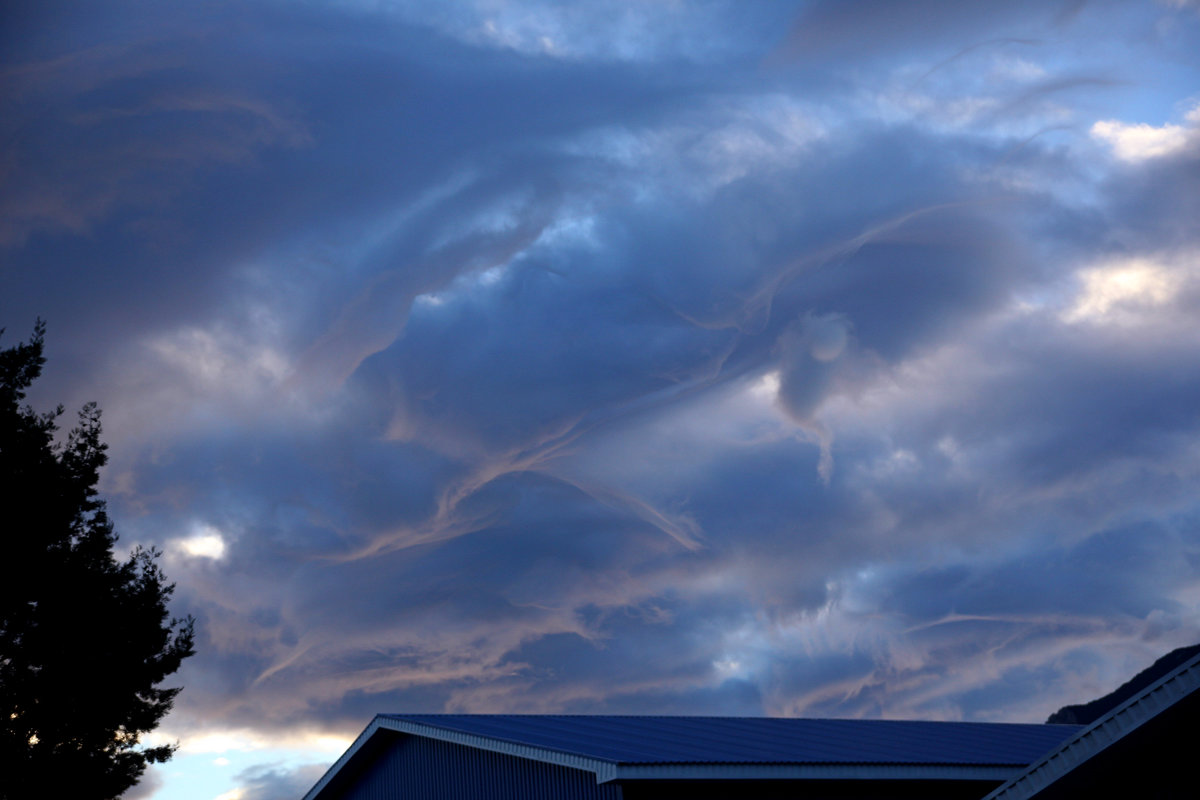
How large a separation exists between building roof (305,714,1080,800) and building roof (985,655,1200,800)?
8504mm

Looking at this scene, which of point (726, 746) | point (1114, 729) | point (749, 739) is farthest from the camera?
point (749, 739)

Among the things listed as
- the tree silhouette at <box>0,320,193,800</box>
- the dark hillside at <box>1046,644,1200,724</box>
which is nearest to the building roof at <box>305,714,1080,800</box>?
the tree silhouette at <box>0,320,193,800</box>

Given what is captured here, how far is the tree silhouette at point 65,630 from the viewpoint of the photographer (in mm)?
29938

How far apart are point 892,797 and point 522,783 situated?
389 inches

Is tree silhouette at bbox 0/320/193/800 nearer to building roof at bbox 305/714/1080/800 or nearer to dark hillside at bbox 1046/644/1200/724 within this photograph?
building roof at bbox 305/714/1080/800

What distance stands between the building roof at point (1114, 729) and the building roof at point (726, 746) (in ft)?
27.9

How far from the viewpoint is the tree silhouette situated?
29.9 m

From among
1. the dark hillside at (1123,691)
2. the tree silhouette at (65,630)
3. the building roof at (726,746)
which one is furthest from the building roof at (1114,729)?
the dark hillside at (1123,691)

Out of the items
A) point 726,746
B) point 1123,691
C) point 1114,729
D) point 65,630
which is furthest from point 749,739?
point 1123,691

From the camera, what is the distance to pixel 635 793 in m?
20.1

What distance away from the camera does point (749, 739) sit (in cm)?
2677

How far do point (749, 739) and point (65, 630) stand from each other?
22.5 m

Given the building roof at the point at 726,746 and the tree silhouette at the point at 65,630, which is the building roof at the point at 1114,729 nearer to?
the building roof at the point at 726,746

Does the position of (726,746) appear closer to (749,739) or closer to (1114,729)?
(749,739)
